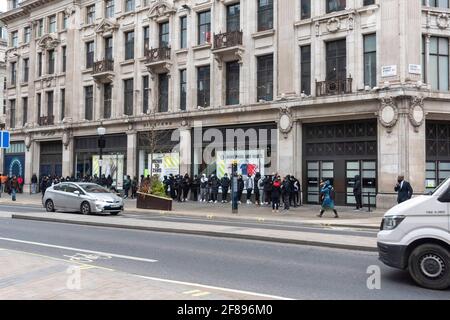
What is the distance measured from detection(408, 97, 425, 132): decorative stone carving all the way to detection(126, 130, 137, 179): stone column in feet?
65.4

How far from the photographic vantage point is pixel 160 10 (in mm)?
35656

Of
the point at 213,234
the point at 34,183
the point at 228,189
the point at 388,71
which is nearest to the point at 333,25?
the point at 388,71

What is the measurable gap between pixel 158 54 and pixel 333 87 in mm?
13688

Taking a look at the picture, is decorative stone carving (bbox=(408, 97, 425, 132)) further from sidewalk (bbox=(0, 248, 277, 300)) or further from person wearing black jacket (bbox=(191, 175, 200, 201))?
sidewalk (bbox=(0, 248, 277, 300))

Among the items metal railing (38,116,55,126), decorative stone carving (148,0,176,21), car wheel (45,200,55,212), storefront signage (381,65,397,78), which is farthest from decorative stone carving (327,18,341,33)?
metal railing (38,116,55,126)

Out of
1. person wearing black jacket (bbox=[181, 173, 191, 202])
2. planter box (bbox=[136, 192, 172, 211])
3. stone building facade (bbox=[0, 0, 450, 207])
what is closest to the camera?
stone building facade (bbox=[0, 0, 450, 207])

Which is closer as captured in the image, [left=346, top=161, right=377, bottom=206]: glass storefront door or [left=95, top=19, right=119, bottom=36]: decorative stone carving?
Result: [left=346, top=161, right=377, bottom=206]: glass storefront door

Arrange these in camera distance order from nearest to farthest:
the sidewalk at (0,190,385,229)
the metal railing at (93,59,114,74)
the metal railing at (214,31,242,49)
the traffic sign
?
the sidewalk at (0,190,385,229) < the traffic sign < the metal railing at (214,31,242,49) < the metal railing at (93,59,114,74)

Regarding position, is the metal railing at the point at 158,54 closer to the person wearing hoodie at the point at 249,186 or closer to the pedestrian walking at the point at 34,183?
the person wearing hoodie at the point at 249,186

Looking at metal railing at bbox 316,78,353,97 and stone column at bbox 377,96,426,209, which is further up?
metal railing at bbox 316,78,353,97

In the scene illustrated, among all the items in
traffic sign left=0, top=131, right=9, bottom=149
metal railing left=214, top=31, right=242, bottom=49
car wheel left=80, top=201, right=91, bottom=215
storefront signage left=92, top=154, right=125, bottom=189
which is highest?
metal railing left=214, top=31, right=242, bottom=49

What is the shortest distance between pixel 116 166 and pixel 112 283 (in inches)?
1263

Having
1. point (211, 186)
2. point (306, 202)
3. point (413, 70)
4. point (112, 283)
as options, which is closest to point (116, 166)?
point (211, 186)

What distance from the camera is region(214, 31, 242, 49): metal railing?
31.0m
